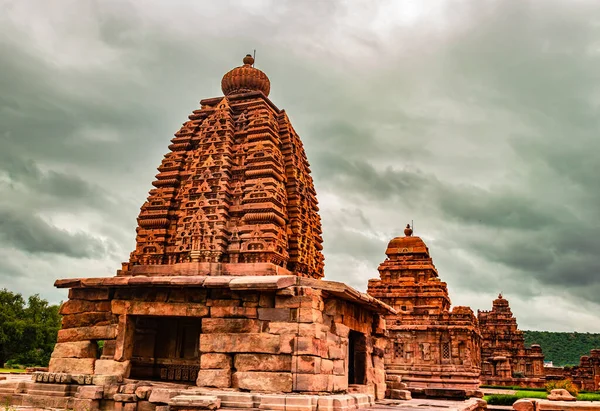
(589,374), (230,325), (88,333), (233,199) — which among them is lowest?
(589,374)

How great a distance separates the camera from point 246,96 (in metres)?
13.0

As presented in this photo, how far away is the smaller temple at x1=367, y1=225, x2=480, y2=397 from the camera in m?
25.4

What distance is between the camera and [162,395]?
28.8 feet

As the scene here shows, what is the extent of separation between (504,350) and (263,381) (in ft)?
114

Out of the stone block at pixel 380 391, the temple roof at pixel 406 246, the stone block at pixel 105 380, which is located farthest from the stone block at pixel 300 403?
the temple roof at pixel 406 246

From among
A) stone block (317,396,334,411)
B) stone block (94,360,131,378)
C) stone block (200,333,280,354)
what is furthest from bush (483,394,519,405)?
stone block (94,360,131,378)

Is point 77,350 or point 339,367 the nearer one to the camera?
point 339,367

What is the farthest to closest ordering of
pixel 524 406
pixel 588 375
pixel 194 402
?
pixel 588 375, pixel 524 406, pixel 194 402

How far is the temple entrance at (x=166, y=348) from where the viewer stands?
10578mm

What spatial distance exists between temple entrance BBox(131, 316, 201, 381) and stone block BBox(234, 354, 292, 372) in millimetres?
1840

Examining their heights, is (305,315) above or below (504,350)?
below

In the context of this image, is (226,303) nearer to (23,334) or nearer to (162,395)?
(162,395)

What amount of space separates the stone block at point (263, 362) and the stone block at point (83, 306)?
9.68 feet

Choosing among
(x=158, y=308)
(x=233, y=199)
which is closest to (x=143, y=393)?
(x=158, y=308)
